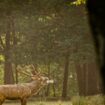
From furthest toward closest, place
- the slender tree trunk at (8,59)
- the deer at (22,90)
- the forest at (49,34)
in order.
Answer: the slender tree trunk at (8,59) < the forest at (49,34) < the deer at (22,90)

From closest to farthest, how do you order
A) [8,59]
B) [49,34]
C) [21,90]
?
1. [21,90]
2. [49,34]
3. [8,59]

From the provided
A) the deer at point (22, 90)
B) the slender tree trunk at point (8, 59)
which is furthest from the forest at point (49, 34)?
the deer at point (22, 90)

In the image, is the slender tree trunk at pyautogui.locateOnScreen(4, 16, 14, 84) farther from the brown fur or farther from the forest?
the brown fur

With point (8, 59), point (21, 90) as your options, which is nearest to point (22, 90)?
point (21, 90)

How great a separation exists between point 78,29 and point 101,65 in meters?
24.5

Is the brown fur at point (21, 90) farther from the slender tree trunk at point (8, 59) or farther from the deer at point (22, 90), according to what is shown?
the slender tree trunk at point (8, 59)

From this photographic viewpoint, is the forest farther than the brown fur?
Yes

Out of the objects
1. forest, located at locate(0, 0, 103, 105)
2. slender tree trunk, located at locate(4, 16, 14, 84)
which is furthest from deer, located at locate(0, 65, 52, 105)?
slender tree trunk, located at locate(4, 16, 14, 84)

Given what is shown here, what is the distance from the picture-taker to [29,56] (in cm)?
2830

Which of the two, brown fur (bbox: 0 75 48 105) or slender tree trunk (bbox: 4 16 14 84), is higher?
slender tree trunk (bbox: 4 16 14 84)

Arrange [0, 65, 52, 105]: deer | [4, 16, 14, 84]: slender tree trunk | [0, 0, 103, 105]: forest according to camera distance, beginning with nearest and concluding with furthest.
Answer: [0, 65, 52, 105]: deer < [0, 0, 103, 105]: forest < [4, 16, 14, 84]: slender tree trunk

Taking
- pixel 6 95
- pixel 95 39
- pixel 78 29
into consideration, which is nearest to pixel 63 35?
pixel 78 29

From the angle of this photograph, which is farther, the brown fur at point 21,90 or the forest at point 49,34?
the forest at point 49,34

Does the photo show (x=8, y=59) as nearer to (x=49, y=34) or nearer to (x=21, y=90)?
(x=49, y=34)
